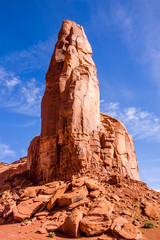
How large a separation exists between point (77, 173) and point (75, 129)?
3701mm

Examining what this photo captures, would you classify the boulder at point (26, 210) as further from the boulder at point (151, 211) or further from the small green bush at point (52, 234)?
the boulder at point (151, 211)

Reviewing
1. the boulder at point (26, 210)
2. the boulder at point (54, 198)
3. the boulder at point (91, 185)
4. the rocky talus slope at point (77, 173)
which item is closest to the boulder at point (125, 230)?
the rocky talus slope at point (77, 173)

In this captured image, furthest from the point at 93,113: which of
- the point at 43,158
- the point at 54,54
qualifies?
the point at 54,54

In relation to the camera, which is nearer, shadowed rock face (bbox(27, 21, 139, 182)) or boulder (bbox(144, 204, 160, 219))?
boulder (bbox(144, 204, 160, 219))

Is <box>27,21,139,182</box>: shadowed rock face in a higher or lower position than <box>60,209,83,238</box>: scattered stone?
higher

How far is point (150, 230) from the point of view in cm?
1033

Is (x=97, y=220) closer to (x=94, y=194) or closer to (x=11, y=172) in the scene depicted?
(x=94, y=194)

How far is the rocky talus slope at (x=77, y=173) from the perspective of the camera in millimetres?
10359

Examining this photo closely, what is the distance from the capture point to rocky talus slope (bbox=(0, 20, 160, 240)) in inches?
408

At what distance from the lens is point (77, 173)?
15.6 m

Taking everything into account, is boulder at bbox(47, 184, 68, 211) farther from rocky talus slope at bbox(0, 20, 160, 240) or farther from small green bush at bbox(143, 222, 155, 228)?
small green bush at bbox(143, 222, 155, 228)

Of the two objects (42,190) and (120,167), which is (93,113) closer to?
(120,167)

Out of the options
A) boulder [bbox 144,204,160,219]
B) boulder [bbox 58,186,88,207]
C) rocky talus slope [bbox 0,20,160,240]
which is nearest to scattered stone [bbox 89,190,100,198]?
rocky talus slope [bbox 0,20,160,240]

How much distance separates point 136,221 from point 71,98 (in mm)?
11109
